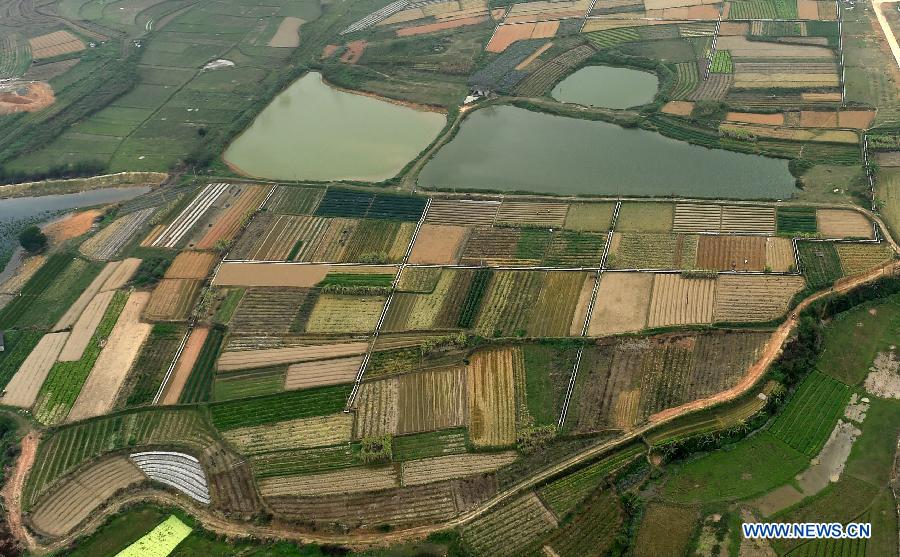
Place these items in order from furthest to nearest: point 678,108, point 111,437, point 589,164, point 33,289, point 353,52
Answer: point 353,52 → point 678,108 → point 589,164 → point 33,289 → point 111,437

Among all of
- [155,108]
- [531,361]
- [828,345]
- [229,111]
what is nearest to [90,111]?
[155,108]

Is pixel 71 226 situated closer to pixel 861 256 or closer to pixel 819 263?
pixel 819 263

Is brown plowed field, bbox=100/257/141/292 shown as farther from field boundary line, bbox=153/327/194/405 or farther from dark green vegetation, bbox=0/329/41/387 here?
field boundary line, bbox=153/327/194/405

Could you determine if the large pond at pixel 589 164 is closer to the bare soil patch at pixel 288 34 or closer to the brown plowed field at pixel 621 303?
the brown plowed field at pixel 621 303

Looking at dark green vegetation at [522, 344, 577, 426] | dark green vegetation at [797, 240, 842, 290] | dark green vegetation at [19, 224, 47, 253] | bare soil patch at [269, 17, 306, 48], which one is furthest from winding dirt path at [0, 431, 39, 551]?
bare soil patch at [269, 17, 306, 48]

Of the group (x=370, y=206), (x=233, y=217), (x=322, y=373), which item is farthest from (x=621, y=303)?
(x=233, y=217)

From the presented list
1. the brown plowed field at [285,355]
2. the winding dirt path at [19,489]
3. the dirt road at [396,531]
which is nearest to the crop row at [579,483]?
the dirt road at [396,531]
